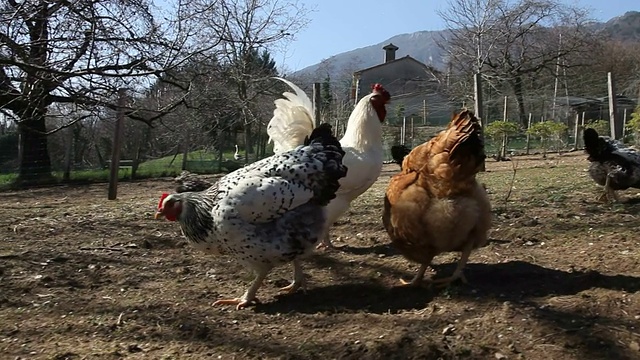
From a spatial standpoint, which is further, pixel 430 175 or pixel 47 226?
pixel 47 226

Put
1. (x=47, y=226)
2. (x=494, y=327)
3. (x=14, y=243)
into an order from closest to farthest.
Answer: (x=494, y=327), (x=14, y=243), (x=47, y=226)

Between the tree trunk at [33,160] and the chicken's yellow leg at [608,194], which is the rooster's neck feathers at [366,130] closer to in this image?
the chicken's yellow leg at [608,194]

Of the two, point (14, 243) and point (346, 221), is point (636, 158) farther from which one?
point (14, 243)

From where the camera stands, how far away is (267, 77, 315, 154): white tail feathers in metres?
5.70

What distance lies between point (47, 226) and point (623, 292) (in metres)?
5.57

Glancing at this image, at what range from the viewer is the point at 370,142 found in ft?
17.2

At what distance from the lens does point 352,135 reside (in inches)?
213

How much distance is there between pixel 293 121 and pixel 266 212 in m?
2.27

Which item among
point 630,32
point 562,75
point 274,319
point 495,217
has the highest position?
point 630,32

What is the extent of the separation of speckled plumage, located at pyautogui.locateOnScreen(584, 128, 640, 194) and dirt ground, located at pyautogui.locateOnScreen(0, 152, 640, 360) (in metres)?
0.47

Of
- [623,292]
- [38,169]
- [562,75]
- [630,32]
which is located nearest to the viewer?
[623,292]

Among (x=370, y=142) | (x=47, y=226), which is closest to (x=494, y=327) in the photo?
(x=370, y=142)

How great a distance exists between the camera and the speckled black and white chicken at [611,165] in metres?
6.20

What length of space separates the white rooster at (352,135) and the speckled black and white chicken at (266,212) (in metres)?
0.62
